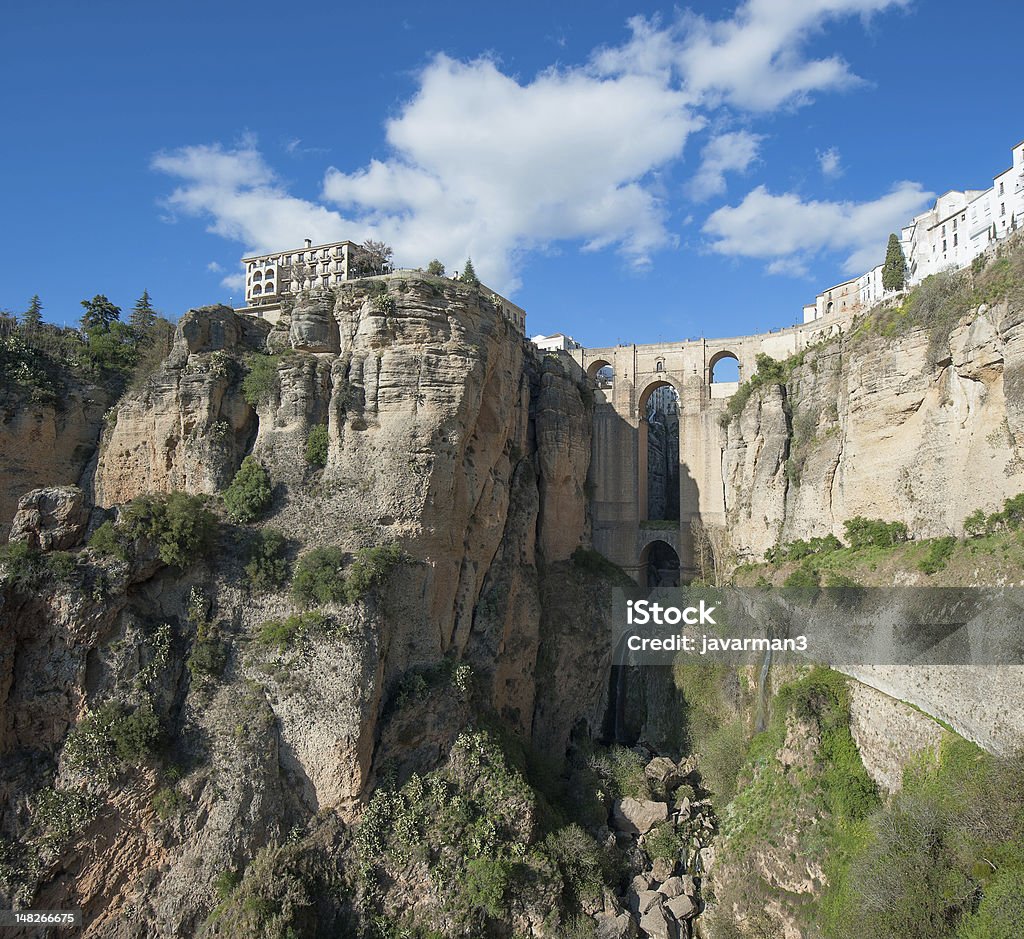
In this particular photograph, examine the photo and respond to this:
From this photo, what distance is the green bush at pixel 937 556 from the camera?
69.6 feet

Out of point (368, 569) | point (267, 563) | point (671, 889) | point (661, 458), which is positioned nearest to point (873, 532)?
point (671, 889)

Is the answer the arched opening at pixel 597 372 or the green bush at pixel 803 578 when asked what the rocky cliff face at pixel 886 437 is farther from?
the arched opening at pixel 597 372

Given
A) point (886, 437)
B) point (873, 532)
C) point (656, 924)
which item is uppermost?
point (886, 437)

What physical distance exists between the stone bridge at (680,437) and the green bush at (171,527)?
19.6m

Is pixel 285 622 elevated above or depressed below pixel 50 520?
below

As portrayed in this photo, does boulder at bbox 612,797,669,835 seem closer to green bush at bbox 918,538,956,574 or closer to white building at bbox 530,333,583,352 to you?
green bush at bbox 918,538,956,574

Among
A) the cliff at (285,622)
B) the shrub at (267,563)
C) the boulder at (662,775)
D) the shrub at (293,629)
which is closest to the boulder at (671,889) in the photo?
the boulder at (662,775)

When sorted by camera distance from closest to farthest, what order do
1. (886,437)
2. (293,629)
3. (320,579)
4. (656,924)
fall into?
(656,924)
(293,629)
(320,579)
(886,437)

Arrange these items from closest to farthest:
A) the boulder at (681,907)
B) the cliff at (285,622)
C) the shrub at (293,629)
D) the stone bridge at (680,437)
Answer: the cliff at (285,622) → the shrub at (293,629) → the boulder at (681,907) → the stone bridge at (680,437)

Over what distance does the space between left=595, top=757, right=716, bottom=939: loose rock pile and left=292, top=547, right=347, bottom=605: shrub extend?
1061 cm

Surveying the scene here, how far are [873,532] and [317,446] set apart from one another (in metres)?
18.2

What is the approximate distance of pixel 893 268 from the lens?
107 ft

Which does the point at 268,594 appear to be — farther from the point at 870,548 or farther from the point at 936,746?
the point at 870,548

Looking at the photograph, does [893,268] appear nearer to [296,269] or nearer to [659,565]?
[659,565]
